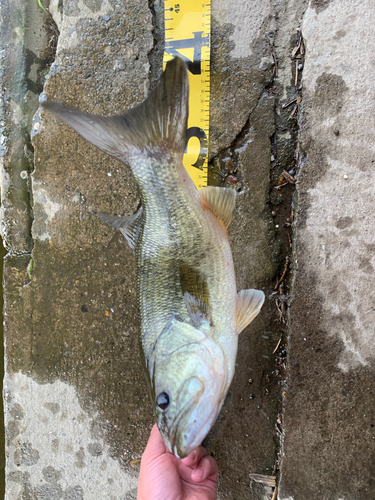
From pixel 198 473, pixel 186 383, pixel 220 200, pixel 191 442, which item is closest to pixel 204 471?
pixel 198 473

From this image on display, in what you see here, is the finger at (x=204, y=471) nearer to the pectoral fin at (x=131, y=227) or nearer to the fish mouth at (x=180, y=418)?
the fish mouth at (x=180, y=418)

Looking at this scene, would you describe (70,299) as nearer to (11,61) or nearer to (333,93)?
(11,61)

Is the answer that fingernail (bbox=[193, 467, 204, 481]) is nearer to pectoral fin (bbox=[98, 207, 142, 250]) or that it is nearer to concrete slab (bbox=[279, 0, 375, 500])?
concrete slab (bbox=[279, 0, 375, 500])

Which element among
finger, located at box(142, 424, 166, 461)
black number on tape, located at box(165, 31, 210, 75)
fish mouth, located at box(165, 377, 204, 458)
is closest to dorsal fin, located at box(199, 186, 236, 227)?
fish mouth, located at box(165, 377, 204, 458)

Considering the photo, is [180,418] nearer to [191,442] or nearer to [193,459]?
[191,442]

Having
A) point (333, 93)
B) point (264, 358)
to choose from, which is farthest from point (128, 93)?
point (264, 358)

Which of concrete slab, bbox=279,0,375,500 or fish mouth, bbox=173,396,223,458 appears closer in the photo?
fish mouth, bbox=173,396,223,458
